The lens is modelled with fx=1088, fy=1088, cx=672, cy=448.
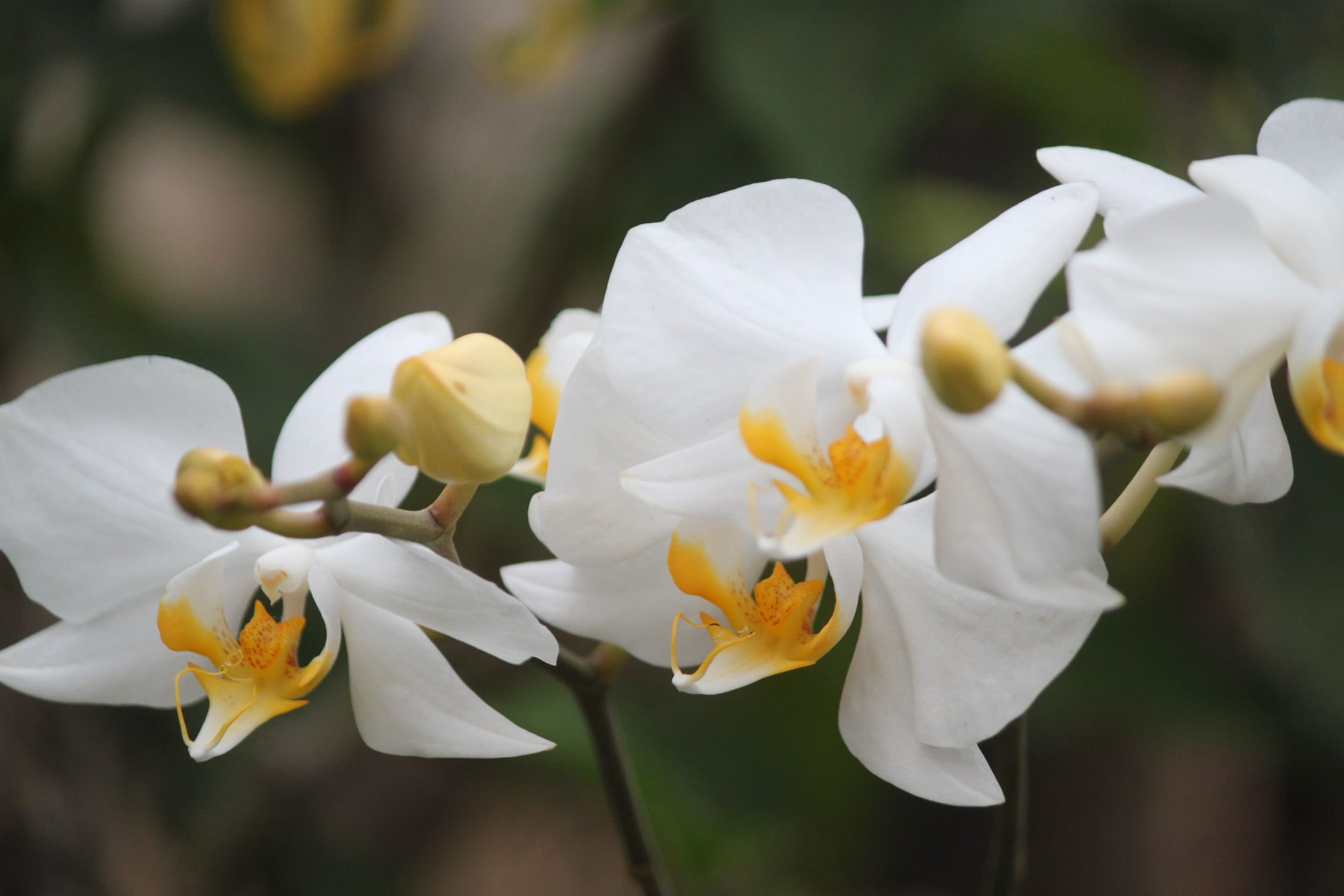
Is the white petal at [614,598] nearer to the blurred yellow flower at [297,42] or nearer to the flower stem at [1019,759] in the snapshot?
the flower stem at [1019,759]

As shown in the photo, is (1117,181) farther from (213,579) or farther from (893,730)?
(213,579)

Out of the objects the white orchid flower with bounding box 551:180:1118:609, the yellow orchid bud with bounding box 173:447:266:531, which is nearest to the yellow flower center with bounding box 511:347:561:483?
Answer: the white orchid flower with bounding box 551:180:1118:609

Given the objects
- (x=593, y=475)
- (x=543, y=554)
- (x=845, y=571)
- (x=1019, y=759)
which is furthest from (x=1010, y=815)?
(x=543, y=554)

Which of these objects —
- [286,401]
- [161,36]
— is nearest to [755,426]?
[286,401]

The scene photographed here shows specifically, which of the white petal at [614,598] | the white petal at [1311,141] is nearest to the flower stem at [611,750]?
the white petal at [614,598]

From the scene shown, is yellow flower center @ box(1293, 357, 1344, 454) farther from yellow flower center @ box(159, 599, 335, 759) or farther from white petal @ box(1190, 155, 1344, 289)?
yellow flower center @ box(159, 599, 335, 759)

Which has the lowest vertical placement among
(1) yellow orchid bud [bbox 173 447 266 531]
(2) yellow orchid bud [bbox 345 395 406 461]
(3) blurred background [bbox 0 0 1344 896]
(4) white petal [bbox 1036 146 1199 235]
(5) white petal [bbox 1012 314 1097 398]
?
(3) blurred background [bbox 0 0 1344 896]
